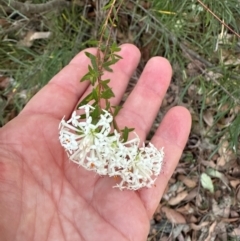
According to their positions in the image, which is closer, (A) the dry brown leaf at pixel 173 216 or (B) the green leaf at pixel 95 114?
(B) the green leaf at pixel 95 114

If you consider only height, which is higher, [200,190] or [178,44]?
[178,44]

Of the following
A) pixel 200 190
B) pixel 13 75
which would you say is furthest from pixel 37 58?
pixel 200 190

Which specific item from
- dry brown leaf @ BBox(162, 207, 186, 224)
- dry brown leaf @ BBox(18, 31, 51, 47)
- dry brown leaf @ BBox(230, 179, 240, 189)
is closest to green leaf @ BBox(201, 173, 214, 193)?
dry brown leaf @ BBox(230, 179, 240, 189)

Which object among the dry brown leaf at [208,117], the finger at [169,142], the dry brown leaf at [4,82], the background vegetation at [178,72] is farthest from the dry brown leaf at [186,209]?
the dry brown leaf at [4,82]

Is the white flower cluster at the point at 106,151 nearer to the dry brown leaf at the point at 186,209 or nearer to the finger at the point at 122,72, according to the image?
the finger at the point at 122,72

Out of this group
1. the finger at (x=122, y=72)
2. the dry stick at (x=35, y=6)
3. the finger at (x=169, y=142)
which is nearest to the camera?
the finger at (x=169, y=142)

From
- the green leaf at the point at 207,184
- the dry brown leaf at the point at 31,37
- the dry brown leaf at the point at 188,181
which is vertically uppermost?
the dry brown leaf at the point at 31,37

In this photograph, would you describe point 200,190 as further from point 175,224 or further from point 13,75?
point 13,75

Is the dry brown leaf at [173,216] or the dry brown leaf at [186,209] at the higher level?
the dry brown leaf at [186,209]

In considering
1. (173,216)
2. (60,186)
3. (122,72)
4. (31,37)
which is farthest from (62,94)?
(173,216)
